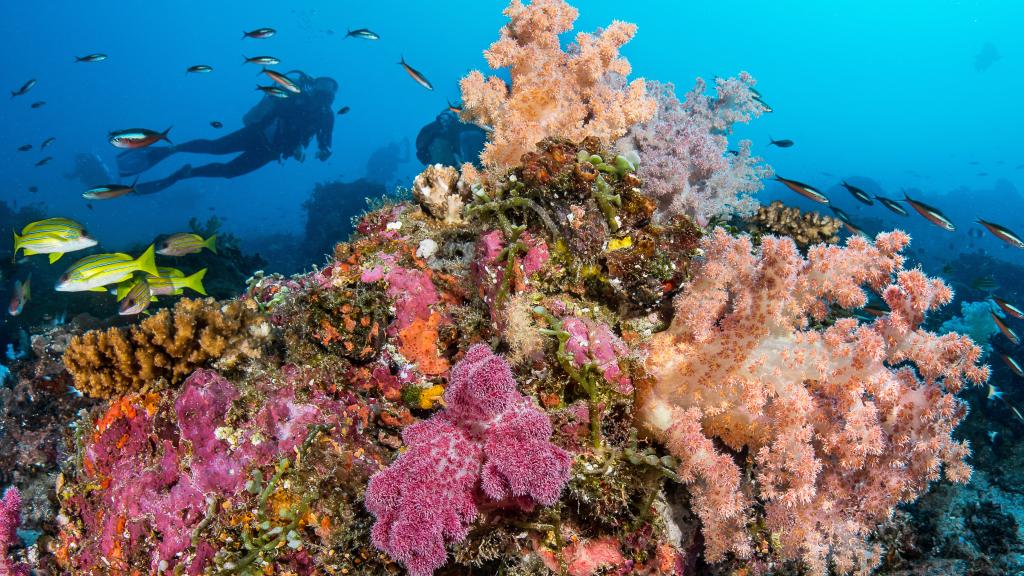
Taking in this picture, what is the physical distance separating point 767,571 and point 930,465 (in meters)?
1.16

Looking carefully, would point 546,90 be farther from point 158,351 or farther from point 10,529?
point 10,529

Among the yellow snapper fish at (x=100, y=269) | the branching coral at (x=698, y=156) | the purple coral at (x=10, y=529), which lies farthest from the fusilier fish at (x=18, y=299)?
the branching coral at (x=698, y=156)

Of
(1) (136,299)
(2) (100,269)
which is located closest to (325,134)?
(1) (136,299)

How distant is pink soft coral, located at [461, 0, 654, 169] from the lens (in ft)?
16.5

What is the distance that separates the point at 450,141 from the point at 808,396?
16660 mm

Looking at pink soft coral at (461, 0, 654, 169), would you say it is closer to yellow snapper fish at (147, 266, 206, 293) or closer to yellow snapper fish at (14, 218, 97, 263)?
yellow snapper fish at (147, 266, 206, 293)

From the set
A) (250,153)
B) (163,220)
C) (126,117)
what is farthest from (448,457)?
(126,117)

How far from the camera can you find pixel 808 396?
8.84ft

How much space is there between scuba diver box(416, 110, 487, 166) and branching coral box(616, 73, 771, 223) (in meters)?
11.9

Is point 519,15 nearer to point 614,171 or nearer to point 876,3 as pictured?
point 614,171

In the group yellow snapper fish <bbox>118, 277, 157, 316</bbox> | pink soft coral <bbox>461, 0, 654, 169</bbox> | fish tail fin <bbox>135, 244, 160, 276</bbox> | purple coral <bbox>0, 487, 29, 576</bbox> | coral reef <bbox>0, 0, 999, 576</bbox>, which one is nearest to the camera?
coral reef <bbox>0, 0, 999, 576</bbox>

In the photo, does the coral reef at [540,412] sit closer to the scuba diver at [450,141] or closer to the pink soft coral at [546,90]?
the pink soft coral at [546,90]

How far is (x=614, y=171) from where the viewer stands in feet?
11.1

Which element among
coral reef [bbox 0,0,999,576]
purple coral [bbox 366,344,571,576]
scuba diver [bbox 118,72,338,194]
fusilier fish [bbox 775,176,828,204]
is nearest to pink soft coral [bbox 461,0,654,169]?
coral reef [bbox 0,0,999,576]
